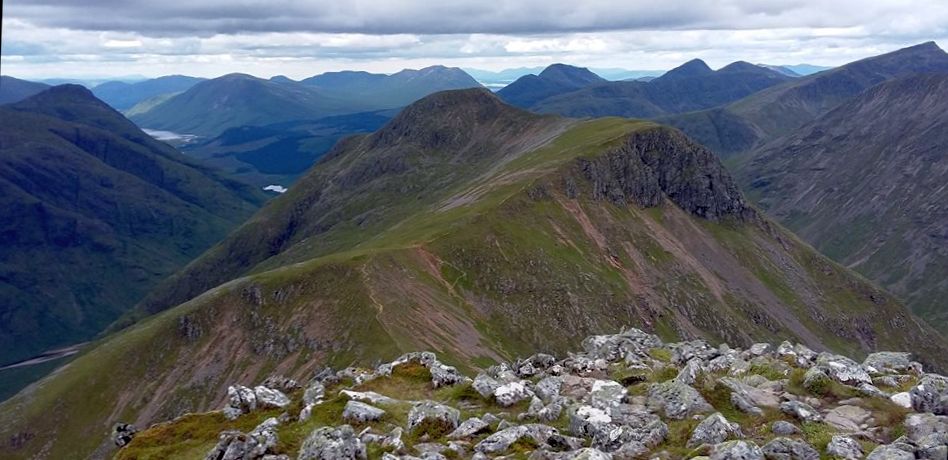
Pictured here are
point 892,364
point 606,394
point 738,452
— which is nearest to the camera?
point 738,452

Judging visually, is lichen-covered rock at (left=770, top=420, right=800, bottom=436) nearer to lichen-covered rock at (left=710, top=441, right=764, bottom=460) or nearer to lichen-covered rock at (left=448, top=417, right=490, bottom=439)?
lichen-covered rock at (left=710, top=441, right=764, bottom=460)

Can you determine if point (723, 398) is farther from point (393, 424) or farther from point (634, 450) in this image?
point (393, 424)

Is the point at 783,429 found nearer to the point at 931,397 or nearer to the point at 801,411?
the point at 801,411

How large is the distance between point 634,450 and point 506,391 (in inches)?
526

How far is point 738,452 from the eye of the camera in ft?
109

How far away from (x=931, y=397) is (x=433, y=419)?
30.1 meters

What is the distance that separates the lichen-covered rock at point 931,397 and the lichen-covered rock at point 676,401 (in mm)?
12146

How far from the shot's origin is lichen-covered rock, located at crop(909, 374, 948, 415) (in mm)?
39812

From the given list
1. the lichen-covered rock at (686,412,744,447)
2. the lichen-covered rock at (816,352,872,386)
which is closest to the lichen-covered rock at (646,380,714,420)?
the lichen-covered rock at (686,412,744,447)

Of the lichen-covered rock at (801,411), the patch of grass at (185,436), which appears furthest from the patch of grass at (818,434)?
the patch of grass at (185,436)

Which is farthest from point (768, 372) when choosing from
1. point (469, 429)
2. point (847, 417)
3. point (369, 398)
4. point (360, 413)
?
point (360, 413)

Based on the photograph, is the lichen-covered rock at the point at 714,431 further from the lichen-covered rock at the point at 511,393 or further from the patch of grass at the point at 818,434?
the lichen-covered rock at the point at 511,393

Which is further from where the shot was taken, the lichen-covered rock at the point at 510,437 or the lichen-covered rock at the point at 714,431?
the lichen-covered rock at the point at 510,437

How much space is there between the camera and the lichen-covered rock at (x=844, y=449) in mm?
34312
